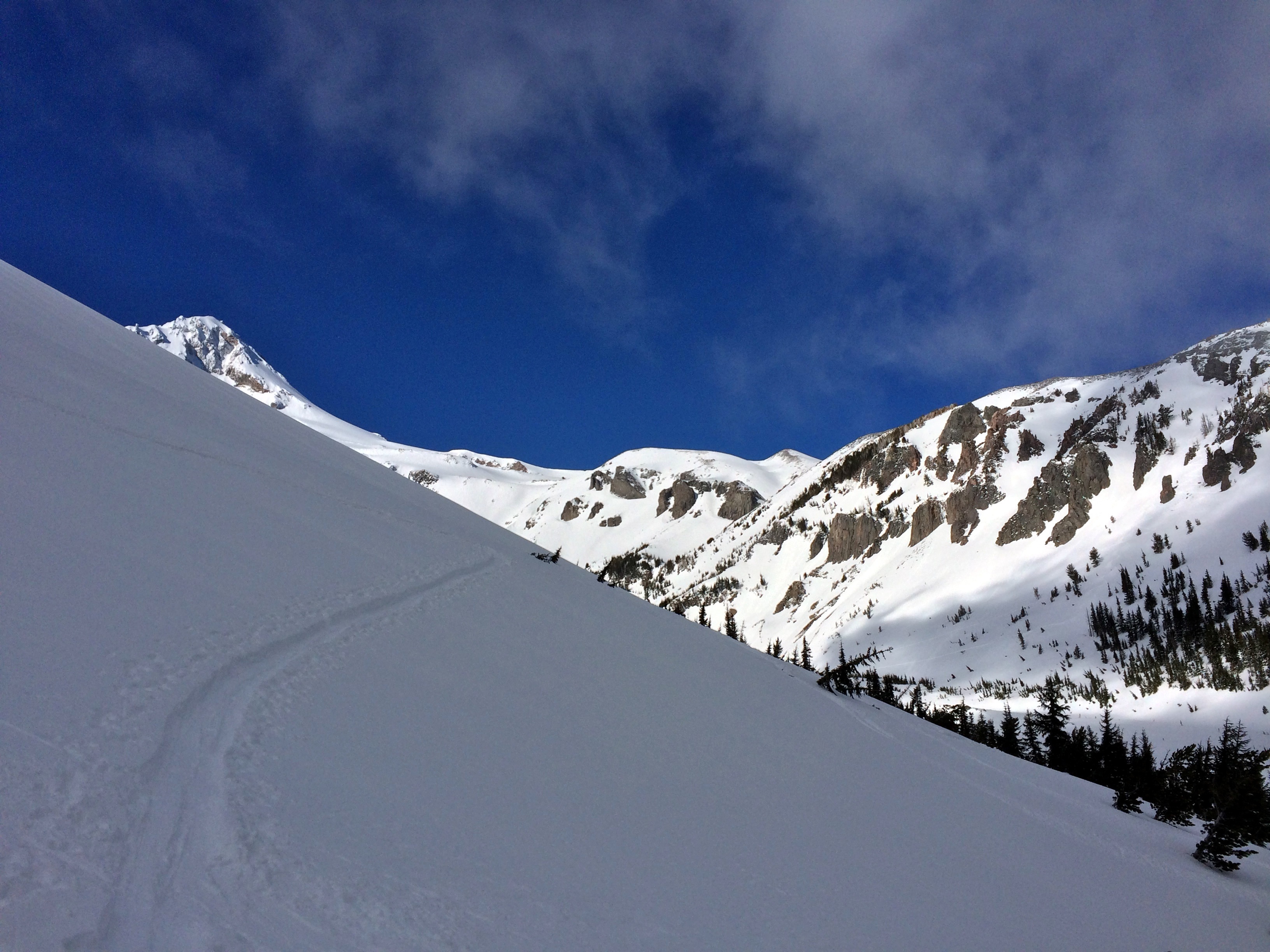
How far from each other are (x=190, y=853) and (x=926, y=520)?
14618 centimetres

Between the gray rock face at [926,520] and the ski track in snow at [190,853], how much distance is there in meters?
145

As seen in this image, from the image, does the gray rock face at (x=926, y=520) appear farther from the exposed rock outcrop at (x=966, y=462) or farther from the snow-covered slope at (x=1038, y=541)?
the exposed rock outcrop at (x=966, y=462)

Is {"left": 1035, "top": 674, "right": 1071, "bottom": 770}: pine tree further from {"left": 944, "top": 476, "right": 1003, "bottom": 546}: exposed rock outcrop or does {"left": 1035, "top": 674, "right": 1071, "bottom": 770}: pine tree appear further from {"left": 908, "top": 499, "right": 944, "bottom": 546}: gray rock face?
{"left": 908, "top": 499, "right": 944, "bottom": 546}: gray rock face

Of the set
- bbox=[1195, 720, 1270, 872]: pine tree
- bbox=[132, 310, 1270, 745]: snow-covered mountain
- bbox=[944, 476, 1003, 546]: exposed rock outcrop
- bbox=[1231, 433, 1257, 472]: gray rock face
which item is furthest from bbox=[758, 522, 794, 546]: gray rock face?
bbox=[1195, 720, 1270, 872]: pine tree

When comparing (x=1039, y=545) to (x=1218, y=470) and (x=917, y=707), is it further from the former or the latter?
(x=917, y=707)

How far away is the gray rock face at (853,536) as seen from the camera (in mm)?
144500

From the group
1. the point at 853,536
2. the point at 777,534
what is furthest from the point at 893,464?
the point at 777,534

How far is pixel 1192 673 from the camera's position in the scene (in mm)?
66938

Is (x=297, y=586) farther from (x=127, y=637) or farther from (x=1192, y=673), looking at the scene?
(x=1192, y=673)

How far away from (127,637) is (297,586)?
115 inches

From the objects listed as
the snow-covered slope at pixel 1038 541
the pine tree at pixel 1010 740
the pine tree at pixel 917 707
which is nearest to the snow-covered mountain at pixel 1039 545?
the snow-covered slope at pixel 1038 541

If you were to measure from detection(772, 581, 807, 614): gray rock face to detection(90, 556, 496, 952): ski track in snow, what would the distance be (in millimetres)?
144064

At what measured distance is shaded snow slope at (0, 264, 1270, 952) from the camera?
3.35m

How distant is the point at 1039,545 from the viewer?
112875 mm
